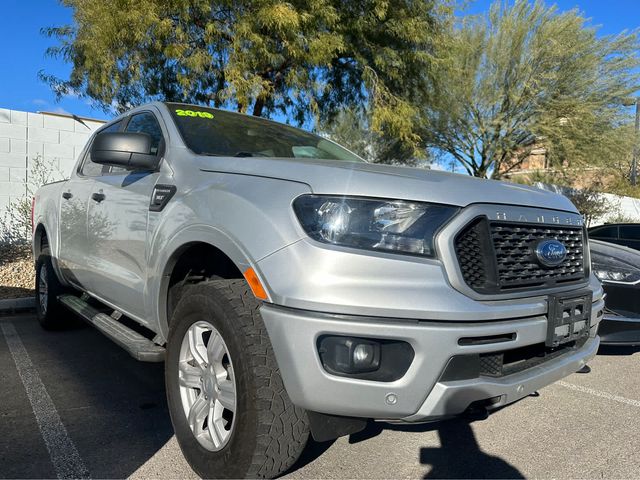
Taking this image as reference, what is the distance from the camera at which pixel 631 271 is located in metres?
4.24

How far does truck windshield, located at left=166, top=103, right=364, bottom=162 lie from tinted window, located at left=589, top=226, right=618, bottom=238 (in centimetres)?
820

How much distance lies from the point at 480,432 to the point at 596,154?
15.1 meters

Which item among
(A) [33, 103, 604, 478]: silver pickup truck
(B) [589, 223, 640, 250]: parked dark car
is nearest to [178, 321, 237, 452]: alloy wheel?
(A) [33, 103, 604, 478]: silver pickup truck

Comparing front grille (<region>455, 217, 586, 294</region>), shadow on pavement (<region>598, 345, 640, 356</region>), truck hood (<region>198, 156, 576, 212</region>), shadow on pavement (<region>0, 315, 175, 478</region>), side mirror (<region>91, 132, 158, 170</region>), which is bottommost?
shadow on pavement (<region>0, 315, 175, 478</region>)

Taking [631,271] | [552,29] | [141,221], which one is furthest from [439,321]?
[552,29]

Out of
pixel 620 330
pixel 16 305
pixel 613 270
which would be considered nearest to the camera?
pixel 620 330

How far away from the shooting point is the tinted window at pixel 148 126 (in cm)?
309

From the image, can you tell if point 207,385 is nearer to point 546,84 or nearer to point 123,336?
point 123,336

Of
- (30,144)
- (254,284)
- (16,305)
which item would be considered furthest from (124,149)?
(30,144)

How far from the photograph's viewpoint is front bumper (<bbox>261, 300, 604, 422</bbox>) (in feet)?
5.79

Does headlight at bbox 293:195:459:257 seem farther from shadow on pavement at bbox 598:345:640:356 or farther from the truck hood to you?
shadow on pavement at bbox 598:345:640:356

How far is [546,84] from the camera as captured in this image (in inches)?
580

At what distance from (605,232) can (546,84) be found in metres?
6.49

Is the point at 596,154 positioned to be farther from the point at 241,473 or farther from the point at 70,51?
the point at 241,473
